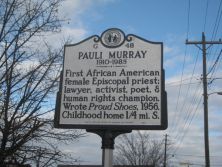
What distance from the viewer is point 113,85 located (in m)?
7.72

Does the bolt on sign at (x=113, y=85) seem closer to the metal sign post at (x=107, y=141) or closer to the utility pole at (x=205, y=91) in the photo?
the metal sign post at (x=107, y=141)

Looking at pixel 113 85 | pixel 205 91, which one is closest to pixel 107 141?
pixel 113 85

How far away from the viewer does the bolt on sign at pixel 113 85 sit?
297 inches

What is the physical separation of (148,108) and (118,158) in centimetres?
6701

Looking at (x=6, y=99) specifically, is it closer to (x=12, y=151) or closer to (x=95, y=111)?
(x=12, y=151)

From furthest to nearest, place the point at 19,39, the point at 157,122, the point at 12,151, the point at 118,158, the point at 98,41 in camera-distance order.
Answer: the point at 118,158, the point at 19,39, the point at 12,151, the point at 98,41, the point at 157,122

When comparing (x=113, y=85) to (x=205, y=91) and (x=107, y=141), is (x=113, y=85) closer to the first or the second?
(x=107, y=141)

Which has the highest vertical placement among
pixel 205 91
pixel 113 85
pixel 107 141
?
pixel 205 91

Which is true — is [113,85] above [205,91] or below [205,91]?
below

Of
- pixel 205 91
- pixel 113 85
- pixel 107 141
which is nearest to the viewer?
pixel 113 85

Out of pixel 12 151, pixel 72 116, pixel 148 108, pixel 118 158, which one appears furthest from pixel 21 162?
pixel 118 158

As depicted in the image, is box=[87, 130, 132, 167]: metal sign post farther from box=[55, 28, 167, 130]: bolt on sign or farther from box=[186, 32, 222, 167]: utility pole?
box=[186, 32, 222, 167]: utility pole

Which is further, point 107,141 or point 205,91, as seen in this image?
point 205,91

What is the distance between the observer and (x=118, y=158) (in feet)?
241
